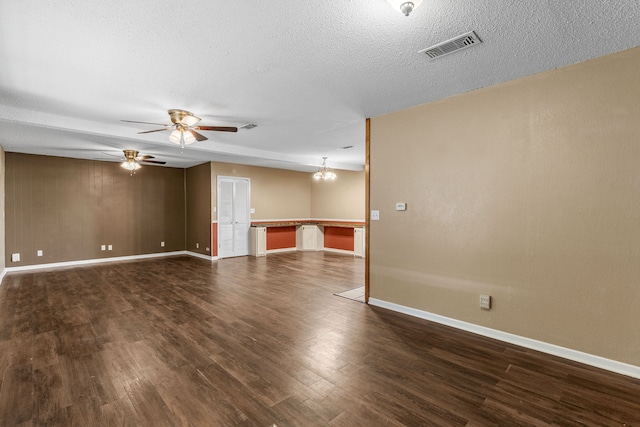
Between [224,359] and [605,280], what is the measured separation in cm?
329

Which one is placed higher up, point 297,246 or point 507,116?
point 507,116

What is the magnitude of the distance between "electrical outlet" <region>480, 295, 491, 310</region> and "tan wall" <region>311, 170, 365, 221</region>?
572 cm

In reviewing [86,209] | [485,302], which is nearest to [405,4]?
[485,302]

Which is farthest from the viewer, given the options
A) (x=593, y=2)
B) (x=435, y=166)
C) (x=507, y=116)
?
(x=435, y=166)

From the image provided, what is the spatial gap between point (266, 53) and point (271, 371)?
103 inches

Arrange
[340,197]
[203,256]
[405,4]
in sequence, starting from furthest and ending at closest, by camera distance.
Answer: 1. [340,197]
2. [203,256]
3. [405,4]

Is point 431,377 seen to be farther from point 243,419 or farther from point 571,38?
point 571,38

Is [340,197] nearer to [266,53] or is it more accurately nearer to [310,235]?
[310,235]

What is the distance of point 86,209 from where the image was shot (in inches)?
277

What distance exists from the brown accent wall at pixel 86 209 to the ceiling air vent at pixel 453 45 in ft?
25.4

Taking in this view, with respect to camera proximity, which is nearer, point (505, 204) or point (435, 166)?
point (505, 204)

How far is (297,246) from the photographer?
9469mm

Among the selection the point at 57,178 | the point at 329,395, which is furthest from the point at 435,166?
the point at 57,178

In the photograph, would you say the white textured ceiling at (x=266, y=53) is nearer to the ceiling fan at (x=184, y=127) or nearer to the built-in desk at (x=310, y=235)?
the ceiling fan at (x=184, y=127)
